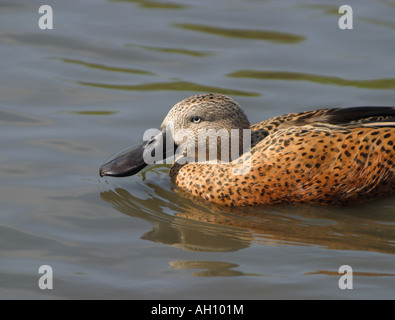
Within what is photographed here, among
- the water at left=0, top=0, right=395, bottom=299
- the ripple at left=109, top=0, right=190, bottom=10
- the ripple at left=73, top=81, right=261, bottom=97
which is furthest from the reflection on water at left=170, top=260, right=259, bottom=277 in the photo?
the ripple at left=109, top=0, right=190, bottom=10

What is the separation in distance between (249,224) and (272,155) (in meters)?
0.80

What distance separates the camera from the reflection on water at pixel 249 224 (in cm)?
674

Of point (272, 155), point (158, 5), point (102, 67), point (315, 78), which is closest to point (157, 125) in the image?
point (102, 67)

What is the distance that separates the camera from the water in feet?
20.3

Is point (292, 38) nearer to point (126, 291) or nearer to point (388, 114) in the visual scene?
point (388, 114)

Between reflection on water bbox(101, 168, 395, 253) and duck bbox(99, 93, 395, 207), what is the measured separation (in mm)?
166

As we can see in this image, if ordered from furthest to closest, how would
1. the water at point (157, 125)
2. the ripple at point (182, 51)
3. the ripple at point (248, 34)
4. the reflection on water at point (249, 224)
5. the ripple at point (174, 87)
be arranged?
the ripple at point (248, 34) < the ripple at point (182, 51) < the ripple at point (174, 87) < the reflection on water at point (249, 224) < the water at point (157, 125)

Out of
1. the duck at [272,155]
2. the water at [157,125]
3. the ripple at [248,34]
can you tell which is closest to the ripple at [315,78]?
the water at [157,125]

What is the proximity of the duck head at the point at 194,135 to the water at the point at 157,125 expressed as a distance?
0.30 metres

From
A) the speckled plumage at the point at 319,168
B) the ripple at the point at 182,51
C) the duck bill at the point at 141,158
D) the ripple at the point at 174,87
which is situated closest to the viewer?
the speckled plumage at the point at 319,168

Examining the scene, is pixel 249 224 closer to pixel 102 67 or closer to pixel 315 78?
pixel 315 78

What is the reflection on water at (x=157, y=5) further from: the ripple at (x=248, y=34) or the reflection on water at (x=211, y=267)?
the reflection on water at (x=211, y=267)

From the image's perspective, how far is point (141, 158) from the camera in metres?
7.96

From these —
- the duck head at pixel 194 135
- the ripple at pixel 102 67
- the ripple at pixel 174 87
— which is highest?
the ripple at pixel 102 67
